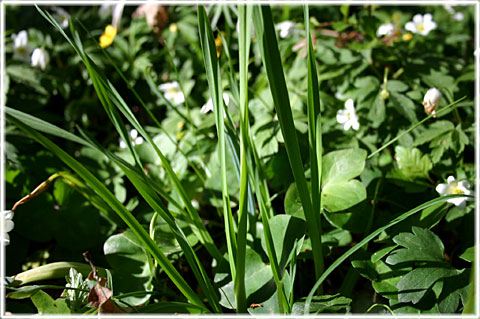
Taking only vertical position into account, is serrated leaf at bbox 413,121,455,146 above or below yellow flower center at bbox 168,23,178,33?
below

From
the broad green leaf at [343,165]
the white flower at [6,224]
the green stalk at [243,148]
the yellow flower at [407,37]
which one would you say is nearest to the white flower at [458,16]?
the yellow flower at [407,37]

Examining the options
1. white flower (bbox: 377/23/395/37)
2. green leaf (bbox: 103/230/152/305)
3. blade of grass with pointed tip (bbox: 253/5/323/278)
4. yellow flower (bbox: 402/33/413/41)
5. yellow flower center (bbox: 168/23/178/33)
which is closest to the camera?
blade of grass with pointed tip (bbox: 253/5/323/278)

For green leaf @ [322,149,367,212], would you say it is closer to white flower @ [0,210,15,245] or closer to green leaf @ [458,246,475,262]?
green leaf @ [458,246,475,262]

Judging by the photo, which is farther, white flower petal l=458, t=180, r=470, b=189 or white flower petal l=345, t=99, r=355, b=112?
white flower petal l=345, t=99, r=355, b=112

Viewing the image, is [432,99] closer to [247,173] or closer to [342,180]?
[342,180]

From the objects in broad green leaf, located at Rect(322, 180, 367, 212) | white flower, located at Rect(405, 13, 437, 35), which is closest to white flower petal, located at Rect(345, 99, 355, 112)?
broad green leaf, located at Rect(322, 180, 367, 212)

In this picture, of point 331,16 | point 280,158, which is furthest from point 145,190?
point 331,16

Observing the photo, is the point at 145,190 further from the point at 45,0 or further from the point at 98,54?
the point at 45,0
